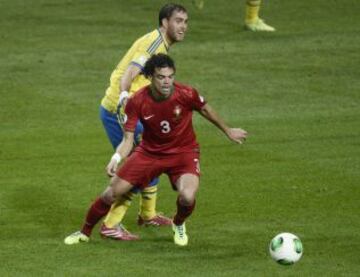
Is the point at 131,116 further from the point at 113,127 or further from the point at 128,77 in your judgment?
the point at 113,127

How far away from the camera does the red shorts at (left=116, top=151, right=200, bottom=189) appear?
503 inches

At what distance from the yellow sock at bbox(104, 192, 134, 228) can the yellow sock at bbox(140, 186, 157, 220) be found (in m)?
0.40

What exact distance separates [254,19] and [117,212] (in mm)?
14374

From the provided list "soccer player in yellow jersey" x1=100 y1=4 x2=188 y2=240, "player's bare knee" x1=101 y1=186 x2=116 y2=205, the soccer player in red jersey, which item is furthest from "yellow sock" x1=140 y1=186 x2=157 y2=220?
"player's bare knee" x1=101 y1=186 x2=116 y2=205

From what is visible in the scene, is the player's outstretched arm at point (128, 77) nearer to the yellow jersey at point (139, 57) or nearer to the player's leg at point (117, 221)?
the yellow jersey at point (139, 57)

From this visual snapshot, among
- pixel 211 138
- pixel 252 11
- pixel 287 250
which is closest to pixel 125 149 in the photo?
pixel 287 250

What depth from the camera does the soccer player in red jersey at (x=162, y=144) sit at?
492 inches

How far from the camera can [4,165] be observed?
17.0 m

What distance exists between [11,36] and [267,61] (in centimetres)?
603

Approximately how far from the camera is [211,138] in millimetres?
18766

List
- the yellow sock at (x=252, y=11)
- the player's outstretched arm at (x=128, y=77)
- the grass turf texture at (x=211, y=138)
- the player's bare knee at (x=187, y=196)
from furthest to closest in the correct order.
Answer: the yellow sock at (x=252, y=11) < the player's outstretched arm at (x=128, y=77) < the player's bare knee at (x=187, y=196) < the grass turf texture at (x=211, y=138)

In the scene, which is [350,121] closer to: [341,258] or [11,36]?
[341,258]

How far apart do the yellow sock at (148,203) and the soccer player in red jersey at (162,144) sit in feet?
2.77

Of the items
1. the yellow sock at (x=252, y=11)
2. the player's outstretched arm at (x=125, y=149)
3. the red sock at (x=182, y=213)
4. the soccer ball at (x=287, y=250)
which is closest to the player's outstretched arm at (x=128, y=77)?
the player's outstretched arm at (x=125, y=149)
